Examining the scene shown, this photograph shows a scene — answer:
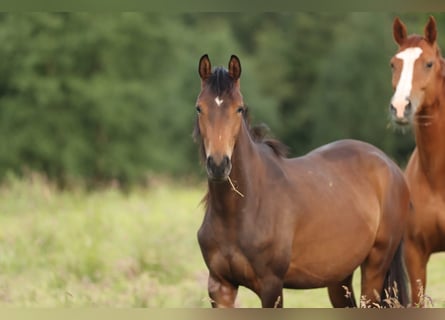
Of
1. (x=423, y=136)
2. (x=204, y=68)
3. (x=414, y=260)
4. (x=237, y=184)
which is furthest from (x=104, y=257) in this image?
(x=204, y=68)

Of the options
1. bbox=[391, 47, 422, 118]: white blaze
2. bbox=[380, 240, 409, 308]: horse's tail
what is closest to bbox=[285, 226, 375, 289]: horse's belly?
bbox=[380, 240, 409, 308]: horse's tail

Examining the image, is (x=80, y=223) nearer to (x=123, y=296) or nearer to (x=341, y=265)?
(x=123, y=296)

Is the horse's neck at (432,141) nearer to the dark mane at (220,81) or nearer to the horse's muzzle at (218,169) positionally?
the dark mane at (220,81)

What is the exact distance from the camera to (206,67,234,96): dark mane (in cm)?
431

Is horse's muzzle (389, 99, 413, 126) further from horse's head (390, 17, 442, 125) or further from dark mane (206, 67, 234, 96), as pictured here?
dark mane (206, 67, 234, 96)

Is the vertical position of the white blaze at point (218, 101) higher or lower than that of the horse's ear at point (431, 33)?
lower

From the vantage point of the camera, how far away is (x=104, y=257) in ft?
29.5

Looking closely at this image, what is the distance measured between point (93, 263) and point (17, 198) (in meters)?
5.30

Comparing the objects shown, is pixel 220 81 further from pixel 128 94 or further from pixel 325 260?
pixel 128 94

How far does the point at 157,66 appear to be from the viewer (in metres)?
24.7

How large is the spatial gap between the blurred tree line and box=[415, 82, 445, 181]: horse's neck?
513 inches

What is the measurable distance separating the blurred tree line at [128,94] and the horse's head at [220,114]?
14.8 m

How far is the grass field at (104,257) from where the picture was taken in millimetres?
7371

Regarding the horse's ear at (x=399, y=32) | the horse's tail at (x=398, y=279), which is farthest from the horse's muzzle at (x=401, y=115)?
the horse's tail at (x=398, y=279)
